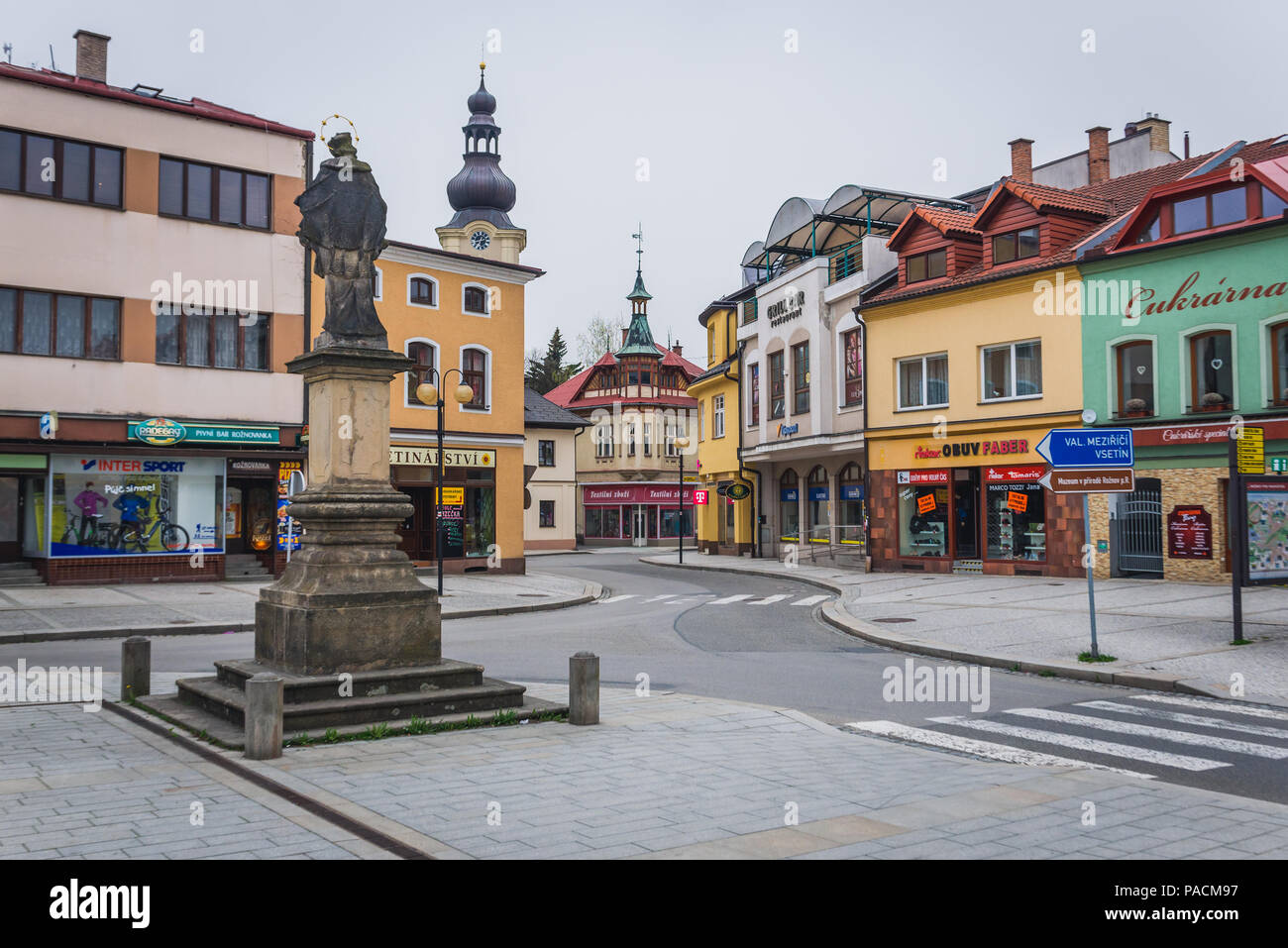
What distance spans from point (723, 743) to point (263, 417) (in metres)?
21.8

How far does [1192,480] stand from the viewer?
22.5m

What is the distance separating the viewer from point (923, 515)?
29.1 meters

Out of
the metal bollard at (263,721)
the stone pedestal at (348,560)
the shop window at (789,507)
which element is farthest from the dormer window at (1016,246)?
the metal bollard at (263,721)

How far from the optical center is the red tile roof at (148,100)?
2412 cm

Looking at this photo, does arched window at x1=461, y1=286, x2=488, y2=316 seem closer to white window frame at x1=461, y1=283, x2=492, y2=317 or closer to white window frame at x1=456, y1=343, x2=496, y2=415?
white window frame at x1=461, y1=283, x2=492, y2=317

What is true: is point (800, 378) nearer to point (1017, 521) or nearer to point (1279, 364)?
point (1017, 521)

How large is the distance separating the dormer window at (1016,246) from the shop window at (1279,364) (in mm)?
6482

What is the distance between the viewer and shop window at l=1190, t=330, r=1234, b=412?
2222 cm

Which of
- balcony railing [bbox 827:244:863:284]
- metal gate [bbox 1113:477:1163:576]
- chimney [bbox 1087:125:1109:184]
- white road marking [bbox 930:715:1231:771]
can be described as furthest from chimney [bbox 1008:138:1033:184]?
white road marking [bbox 930:715:1231:771]

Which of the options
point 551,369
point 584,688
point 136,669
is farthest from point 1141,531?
point 551,369

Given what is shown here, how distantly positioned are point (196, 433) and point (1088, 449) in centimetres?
2061

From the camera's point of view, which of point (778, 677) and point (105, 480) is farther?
point (105, 480)
